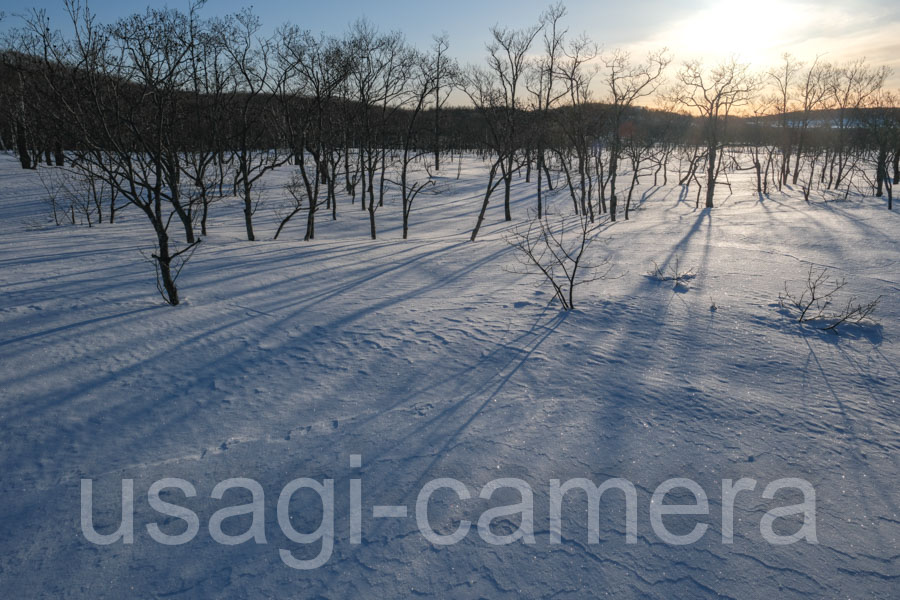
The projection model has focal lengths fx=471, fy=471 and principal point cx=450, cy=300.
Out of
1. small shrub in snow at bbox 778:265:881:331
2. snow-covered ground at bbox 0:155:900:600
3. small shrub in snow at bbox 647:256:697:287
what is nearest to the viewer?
snow-covered ground at bbox 0:155:900:600

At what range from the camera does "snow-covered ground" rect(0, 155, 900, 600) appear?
2.74 metres

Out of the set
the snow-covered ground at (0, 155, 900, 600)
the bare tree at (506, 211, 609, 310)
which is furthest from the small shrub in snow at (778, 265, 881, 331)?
the bare tree at (506, 211, 609, 310)

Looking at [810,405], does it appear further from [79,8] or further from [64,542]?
[79,8]

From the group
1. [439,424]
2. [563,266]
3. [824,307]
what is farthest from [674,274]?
[439,424]

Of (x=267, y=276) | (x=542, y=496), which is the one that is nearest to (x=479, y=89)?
(x=267, y=276)

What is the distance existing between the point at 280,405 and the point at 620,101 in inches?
927

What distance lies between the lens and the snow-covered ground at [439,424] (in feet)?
8.98

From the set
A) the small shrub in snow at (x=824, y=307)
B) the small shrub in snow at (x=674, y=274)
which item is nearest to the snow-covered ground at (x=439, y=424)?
the small shrub in snow at (x=824, y=307)

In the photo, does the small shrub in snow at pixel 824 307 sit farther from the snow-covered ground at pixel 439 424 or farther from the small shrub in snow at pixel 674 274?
the small shrub in snow at pixel 674 274

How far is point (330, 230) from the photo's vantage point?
74.9 feet

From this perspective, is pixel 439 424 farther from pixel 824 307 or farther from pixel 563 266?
pixel 824 307

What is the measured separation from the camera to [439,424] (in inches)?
167

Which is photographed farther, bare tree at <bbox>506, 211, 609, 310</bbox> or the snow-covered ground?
bare tree at <bbox>506, 211, 609, 310</bbox>

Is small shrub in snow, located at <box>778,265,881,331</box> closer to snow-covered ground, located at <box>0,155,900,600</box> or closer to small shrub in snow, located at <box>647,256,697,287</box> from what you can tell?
snow-covered ground, located at <box>0,155,900,600</box>
